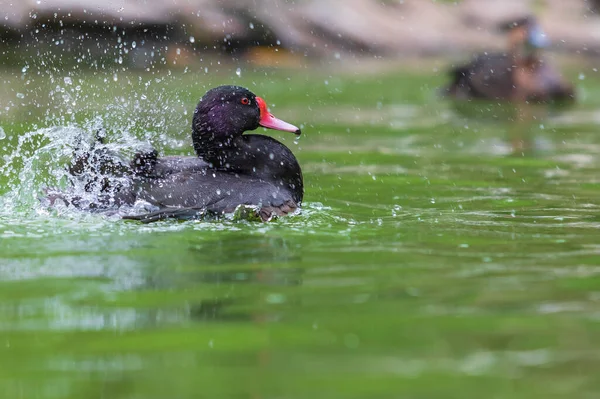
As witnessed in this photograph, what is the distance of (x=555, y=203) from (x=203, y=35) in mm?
13352

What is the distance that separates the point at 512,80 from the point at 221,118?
33.5ft

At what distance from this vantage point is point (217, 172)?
7195 millimetres

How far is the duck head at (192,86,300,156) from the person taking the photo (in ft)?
24.1

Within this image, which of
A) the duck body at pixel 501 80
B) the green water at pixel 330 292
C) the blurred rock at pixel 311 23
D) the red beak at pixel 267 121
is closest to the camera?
the green water at pixel 330 292

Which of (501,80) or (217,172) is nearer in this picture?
(217,172)

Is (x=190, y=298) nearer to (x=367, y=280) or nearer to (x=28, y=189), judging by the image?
(x=367, y=280)

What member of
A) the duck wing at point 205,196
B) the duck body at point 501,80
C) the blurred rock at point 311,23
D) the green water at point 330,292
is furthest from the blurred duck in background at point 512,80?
the duck wing at point 205,196

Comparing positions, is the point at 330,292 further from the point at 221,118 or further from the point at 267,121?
the point at 267,121

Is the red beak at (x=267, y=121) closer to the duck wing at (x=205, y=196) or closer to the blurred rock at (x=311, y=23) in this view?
the duck wing at (x=205, y=196)

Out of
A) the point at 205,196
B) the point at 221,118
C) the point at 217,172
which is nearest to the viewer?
the point at 205,196

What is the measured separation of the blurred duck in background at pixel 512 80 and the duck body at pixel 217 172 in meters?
9.43

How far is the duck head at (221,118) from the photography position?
7.34 metres

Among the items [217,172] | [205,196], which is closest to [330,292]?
[205,196]

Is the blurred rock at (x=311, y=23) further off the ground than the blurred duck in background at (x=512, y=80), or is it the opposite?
the blurred rock at (x=311, y=23)
